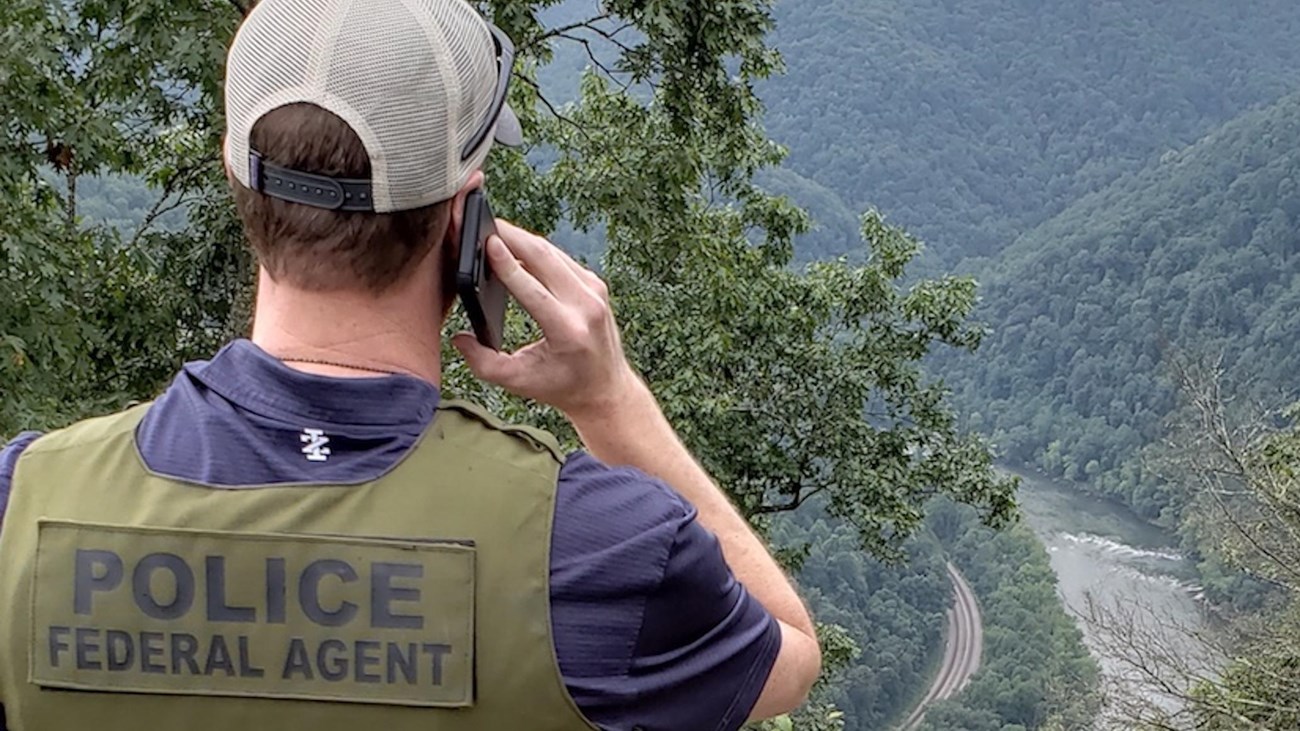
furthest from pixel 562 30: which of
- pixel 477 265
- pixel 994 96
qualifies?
pixel 994 96

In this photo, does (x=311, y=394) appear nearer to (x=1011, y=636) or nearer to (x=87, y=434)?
(x=87, y=434)

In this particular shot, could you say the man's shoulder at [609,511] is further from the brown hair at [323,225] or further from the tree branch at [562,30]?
the tree branch at [562,30]

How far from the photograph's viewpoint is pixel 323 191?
39.4 inches

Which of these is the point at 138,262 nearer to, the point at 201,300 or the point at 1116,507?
the point at 201,300

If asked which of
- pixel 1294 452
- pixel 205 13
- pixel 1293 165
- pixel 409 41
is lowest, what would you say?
pixel 1294 452

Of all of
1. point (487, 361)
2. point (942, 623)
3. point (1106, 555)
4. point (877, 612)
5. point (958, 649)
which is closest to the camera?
point (487, 361)

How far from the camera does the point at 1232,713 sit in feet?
29.9

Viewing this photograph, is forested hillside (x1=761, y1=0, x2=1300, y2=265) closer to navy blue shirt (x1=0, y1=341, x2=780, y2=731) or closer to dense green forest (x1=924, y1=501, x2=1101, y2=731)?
dense green forest (x1=924, y1=501, x2=1101, y2=731)

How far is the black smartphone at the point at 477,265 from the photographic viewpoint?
1.08 m

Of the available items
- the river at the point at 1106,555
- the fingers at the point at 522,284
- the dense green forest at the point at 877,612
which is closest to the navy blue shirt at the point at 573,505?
the fingers at the point at 522,284

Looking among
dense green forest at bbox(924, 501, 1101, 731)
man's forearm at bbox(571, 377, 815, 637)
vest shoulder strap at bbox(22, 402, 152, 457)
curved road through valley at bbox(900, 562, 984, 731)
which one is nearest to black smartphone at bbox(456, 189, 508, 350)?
man's forearm at bbox(571, 377, 815, 637)

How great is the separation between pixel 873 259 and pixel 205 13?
20.6 feet

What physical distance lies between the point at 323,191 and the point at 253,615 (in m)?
0.32

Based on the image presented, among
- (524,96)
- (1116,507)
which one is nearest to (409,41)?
(524,96)
